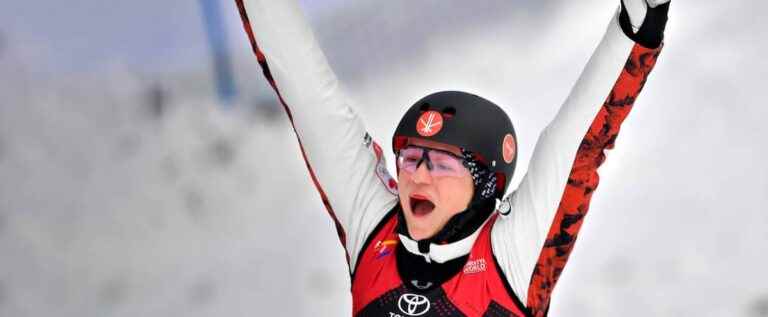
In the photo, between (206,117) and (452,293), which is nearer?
(452,293)

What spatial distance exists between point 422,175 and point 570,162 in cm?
27

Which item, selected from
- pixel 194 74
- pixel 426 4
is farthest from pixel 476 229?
Answer: pixel 194 74

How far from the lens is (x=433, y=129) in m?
1.96

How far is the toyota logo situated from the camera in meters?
1.95

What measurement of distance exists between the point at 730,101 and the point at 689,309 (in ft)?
1.86

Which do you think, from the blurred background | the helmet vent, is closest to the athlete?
the helmet vent

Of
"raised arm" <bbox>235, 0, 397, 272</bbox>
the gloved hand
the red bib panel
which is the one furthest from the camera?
"raised arm" <bbox>235, 0, 397, 272</bbox>

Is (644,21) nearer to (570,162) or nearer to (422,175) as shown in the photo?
(570,162)

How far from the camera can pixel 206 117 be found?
311 centimetres

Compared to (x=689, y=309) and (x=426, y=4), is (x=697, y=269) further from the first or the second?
(x=426, y=4)

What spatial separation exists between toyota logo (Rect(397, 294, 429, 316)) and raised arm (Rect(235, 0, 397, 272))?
206 millimetres

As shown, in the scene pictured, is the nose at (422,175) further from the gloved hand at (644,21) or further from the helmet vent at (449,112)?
the gloved hand at (644,21)

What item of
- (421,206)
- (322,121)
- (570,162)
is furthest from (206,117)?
(570,162)

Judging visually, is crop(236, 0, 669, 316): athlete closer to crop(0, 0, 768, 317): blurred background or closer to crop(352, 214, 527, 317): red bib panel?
crop(352, 214, 527, 317): red bib panel
